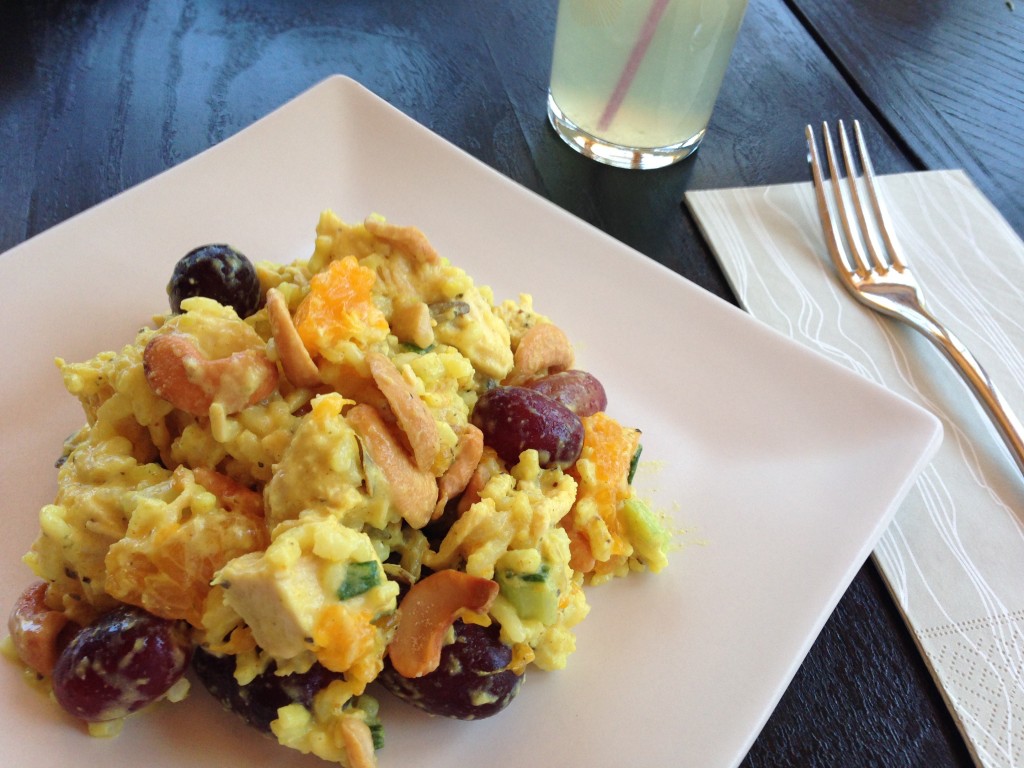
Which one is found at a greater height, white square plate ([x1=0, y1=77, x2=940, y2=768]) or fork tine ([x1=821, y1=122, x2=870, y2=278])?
fork tine ([x1=821, y1=122, x2=870, y2=278])

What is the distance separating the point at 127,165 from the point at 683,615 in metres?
1.61

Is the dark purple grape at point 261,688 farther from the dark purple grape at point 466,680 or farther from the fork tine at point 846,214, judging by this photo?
the fork tine at point 846,214

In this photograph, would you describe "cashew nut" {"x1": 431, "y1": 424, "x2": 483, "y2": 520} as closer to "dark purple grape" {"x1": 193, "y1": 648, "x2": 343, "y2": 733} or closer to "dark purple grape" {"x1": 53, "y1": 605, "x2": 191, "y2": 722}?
"dark purple grape" {"x1": 193, "y1": 648, "x2": 343, "y2": 733}

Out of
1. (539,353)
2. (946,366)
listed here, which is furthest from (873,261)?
(539,353)

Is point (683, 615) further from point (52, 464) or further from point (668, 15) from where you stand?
point (668, 15)

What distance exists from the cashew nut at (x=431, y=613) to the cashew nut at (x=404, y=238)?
0.48 meters

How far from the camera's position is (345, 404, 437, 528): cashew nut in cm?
102

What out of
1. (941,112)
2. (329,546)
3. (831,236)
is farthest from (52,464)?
(941,112)

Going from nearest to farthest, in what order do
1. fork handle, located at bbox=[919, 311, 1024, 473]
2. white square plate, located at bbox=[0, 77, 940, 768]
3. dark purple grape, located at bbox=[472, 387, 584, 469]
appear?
white square plate, located at bbox=[0, 77, 940, 768] < dark purple grape, located at bbox=[472, 387, 584, 469] < fork handle, located at bbox=[919, 311, 1024, 473]

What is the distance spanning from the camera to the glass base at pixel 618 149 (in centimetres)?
202

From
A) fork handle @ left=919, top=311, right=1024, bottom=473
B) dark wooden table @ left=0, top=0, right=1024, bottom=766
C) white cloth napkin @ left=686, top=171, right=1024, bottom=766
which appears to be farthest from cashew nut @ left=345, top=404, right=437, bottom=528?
fork handle @ left=919, top=311, right=1024, bottom=473

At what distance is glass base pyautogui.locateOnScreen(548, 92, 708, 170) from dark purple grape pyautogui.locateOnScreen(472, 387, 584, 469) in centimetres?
105

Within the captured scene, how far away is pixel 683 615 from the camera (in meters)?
1.18

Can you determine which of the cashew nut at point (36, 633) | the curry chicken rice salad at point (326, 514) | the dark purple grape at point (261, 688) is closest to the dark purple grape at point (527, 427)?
the curry chicken rice salad at point (326, 514)
